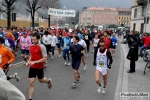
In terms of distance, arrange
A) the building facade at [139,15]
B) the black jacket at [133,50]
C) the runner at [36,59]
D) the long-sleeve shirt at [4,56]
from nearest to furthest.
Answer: the runner at [36,59] < the long-sleeve shirt at [4,56] < the black jacket at [133,50] < the building facade at [139,15]

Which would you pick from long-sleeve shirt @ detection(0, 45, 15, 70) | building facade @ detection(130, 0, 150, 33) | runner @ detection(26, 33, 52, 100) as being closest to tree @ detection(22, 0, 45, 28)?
building facade @ detection(130, 0, 150, 33)

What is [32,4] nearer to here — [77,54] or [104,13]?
[77,54]

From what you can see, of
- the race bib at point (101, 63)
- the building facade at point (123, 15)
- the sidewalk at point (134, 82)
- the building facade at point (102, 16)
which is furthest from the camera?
the building facade at point (102, 16)

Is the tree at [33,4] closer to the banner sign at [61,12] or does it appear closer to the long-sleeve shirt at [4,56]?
the banner sign at [61,12]

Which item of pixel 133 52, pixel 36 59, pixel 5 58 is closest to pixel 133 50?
pixel 133 52

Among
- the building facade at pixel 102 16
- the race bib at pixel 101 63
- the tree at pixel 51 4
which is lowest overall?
the race bib at pixel 101 63

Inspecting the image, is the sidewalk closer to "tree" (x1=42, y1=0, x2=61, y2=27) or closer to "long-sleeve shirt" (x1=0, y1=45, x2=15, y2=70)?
"long-sleeve shirt" (x1=0, y1=45, x2=15, y2=70)

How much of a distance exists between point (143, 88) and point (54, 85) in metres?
3.00

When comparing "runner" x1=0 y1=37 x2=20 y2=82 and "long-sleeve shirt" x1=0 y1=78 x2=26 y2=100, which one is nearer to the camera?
"long-sleeve shirt" x1=0 y1=78 x2=26 y2=100

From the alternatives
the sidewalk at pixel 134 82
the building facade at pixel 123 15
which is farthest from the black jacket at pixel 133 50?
the building facade at pixel 123 15

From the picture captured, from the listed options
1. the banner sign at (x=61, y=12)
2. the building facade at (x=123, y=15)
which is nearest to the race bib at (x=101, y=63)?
the banner sign at (x=61, y=12)

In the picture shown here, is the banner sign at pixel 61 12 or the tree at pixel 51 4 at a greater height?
the tree at pixel 51 4

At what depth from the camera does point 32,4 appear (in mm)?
37062

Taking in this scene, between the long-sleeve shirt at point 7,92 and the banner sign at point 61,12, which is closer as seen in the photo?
the long-sleeve shirt at point 7,92
